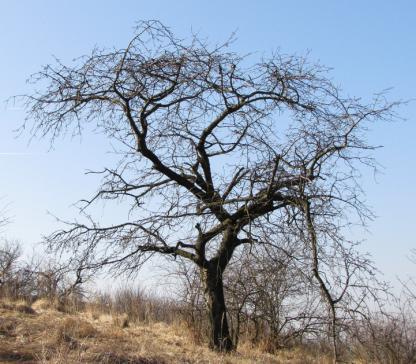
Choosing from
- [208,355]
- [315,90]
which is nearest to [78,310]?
[208,355]

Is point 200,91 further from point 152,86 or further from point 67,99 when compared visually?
point 67,99

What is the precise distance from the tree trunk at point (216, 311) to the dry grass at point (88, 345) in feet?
0.84

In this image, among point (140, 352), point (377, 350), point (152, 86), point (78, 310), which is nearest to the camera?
point (140, 352)

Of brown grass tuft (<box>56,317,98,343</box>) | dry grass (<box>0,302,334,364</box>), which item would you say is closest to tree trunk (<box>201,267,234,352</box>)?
dry grass (<box>0,302,334,364</box>)

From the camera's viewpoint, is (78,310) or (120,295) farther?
(120,295)

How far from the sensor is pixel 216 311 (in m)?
8.46

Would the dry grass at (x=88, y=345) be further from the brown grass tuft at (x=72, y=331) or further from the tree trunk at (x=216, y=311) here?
the tree trunk at (x=216, y=311)

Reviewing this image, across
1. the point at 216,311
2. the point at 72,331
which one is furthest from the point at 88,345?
the point at 216,311

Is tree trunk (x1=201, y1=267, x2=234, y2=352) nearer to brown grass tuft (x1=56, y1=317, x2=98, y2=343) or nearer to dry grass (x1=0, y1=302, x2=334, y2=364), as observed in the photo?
dry grass (x1=0, y1=302, x2=334, y2=364)

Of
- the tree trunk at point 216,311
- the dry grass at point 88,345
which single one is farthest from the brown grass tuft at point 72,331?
the tree trunk at point 216,311

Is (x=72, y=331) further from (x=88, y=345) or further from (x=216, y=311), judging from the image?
(x=216, y=311)

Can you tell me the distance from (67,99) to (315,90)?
3.80 metres

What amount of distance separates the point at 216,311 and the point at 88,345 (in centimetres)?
231

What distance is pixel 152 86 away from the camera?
7965 millimetres
